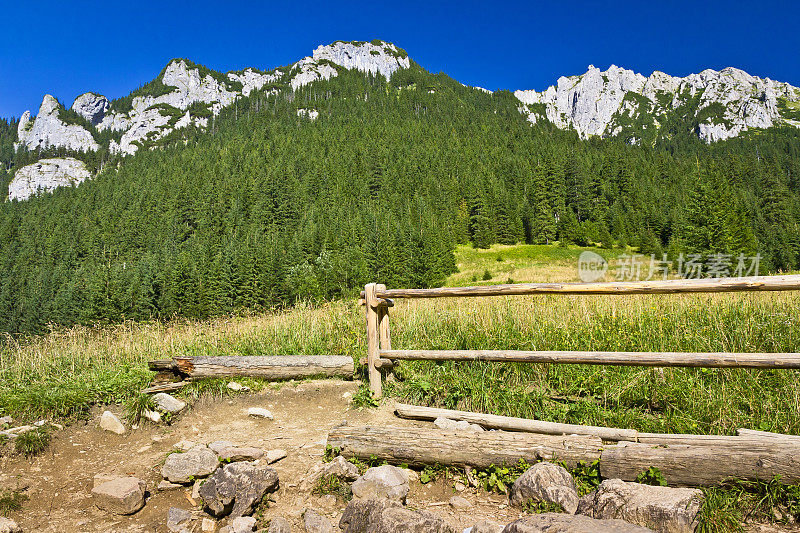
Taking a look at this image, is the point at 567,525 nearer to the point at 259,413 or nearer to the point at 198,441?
the point at 198,441

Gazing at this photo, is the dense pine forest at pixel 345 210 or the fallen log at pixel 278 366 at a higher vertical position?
the dense pine forest at pixel 345 210

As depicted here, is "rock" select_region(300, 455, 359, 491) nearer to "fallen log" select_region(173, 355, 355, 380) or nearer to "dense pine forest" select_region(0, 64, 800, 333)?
"fallen log" select_region(173, 355, 355, 380)

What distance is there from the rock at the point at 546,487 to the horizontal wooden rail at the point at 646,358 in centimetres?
121

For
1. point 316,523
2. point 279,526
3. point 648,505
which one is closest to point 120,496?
Result: point 279,526

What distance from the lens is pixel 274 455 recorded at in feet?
14.1

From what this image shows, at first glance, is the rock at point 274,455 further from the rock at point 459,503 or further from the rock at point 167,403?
the rock at point 167,403

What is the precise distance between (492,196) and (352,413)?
7828 cm

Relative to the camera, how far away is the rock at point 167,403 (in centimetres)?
574

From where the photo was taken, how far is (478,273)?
5509 cm

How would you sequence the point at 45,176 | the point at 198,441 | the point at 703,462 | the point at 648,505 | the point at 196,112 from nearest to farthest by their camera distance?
the point at 648,505 < the point at 703,462 < the point at 198,441 < the point at 45,176 < the point at 196,112

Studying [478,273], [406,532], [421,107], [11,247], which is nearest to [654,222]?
[478,273]

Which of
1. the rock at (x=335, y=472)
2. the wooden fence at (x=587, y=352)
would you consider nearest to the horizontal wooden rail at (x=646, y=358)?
the wooden fence at (x=587, y=352)

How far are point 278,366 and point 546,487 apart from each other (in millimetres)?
4926

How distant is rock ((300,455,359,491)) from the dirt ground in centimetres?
9
